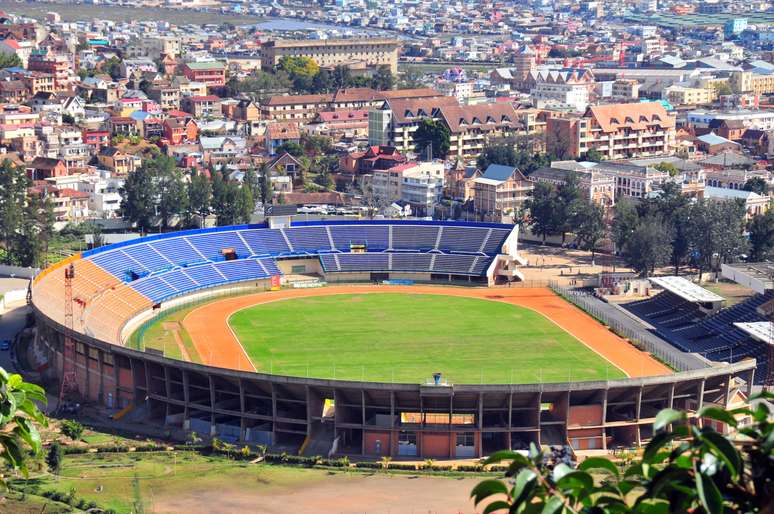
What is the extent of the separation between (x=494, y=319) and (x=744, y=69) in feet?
328

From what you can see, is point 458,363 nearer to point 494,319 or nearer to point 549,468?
point 494,319

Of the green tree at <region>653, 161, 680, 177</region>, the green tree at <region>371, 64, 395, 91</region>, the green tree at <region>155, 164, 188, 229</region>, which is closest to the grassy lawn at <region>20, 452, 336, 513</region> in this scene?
the green tree at <region>155, 164, 188, 229</region>

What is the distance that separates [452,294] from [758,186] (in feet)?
95.9

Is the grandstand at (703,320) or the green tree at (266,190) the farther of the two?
the green tree at (266,190)

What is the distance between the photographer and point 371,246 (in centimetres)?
7081

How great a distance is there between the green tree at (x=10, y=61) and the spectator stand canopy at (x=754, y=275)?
3498 inches

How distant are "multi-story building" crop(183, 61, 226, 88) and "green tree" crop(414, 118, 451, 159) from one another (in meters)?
36.3

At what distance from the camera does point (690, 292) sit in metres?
60.6

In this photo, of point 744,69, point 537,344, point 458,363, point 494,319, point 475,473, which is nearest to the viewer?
point 475,473

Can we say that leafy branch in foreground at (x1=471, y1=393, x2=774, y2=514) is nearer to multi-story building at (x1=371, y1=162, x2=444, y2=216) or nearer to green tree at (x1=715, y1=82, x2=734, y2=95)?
multi-story building at (x1=371, y1=162, x2=444, y2=216)

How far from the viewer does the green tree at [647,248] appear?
68.2 meters

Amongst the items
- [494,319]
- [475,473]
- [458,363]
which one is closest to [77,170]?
[494,319]

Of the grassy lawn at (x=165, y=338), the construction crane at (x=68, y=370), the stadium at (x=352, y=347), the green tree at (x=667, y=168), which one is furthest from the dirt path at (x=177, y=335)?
the green tree at (x=667, y=168)

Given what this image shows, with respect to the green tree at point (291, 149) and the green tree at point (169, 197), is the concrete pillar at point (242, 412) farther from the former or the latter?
the green tree at point (291, 149)
